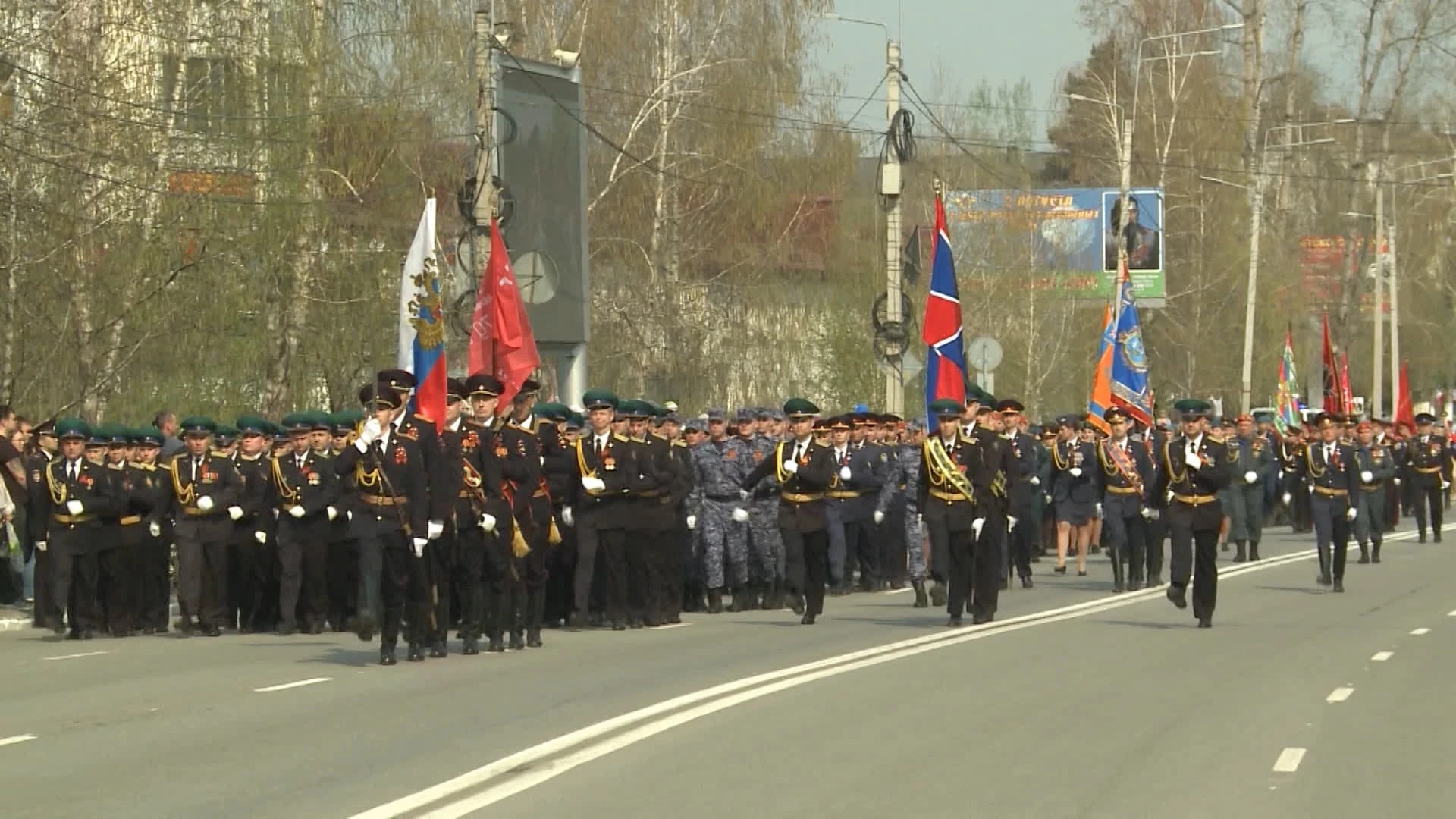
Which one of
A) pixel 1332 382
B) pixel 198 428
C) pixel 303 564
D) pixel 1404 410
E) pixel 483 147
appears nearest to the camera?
pixel 303 564

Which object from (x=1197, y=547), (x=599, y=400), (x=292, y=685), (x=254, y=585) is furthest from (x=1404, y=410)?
(x=292, y=685)

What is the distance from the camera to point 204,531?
2003cm

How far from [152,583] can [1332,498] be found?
12.4 metres

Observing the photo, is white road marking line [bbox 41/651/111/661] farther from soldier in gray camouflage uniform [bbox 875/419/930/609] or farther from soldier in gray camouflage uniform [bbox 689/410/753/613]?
soldier in gray camouflage uniform [bbox 875/419/930/609]

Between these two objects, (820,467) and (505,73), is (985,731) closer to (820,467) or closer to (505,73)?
(820,467)

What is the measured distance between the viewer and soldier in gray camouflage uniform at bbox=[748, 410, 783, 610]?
22266 millimetres

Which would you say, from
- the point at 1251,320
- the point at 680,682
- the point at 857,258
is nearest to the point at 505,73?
the point at 680,682

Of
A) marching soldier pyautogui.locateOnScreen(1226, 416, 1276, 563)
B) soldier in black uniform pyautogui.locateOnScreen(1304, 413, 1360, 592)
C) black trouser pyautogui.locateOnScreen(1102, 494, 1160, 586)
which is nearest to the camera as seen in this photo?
soldier in black uniform pyautogui.locateOnScreen(1304, 413, 1360, 592)

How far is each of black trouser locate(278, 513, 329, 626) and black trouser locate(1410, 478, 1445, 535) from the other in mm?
21044

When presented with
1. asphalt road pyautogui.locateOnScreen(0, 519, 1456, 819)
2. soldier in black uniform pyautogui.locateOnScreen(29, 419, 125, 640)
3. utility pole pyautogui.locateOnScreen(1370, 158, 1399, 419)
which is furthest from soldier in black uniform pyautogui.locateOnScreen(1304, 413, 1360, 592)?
utility pole pyautogui.locateOnScreen(1370, 158, 1399, 419)

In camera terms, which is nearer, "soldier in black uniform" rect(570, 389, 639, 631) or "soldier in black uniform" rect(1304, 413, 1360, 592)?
"soldier in black uniform" rect(570, 389, 639, 631)

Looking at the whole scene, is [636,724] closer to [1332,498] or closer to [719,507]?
[719,507]

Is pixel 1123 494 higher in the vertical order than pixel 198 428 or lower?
lower

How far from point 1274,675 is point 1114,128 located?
4322cm
